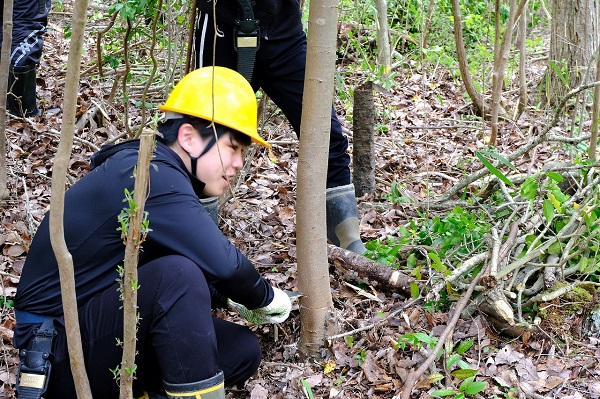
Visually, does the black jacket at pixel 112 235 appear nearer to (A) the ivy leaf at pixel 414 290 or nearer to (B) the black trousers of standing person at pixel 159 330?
(B) the black trousers of standing person at pixel 159 330

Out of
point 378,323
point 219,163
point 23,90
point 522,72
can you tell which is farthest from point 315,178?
point 522,72

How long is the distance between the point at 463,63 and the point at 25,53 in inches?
134

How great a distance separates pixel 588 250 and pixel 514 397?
32.6 inches

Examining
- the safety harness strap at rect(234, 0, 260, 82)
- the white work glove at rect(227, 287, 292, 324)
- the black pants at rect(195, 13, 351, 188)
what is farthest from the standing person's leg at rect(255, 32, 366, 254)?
the white work glove at rect(227, 287, 292, 324)

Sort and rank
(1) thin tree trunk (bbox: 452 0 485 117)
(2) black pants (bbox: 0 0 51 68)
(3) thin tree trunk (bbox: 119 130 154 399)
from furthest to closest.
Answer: (1) thin tree trunk (bbox: 452 0 485 117) < (2) black pants (bbox: 0 0 51 68) < (3) thin tree trunk (bbox: 119 130 154 399)

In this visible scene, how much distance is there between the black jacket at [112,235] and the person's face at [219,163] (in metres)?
0.15

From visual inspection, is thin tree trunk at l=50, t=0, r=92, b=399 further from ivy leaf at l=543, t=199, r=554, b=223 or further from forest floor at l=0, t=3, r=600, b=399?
ivy leaf at l=543, t=199, r=554, b=223

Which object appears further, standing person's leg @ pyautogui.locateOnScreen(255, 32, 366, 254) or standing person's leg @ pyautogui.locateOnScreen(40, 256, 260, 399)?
standing person's leg @ pyautogui.locateOnScreen(255, 32, 366, 254)

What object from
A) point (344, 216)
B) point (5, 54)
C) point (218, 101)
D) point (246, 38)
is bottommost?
point (344, 216)

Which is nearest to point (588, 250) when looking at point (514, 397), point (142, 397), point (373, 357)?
point (514, 397)

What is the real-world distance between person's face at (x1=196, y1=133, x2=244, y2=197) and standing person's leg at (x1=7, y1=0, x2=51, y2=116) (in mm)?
2901

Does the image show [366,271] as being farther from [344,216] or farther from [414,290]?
[344,216]

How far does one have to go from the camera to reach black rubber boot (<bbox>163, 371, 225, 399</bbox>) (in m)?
2.34

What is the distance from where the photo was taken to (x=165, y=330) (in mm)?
2332
